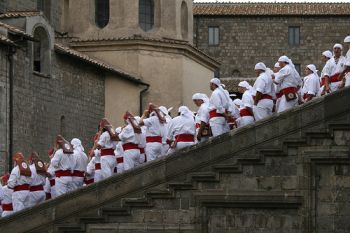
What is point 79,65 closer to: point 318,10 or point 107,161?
point 107,161

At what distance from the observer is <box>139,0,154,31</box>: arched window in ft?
143

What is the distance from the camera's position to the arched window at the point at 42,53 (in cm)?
3328

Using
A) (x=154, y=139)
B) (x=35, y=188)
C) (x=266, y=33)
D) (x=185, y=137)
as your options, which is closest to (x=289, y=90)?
(x=185, y=137)

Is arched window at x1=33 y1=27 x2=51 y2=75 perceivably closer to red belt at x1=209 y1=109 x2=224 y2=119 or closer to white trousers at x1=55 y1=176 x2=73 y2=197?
white trousers at x1=55 y1=176 x2=73 y2=197

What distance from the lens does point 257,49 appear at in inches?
2589

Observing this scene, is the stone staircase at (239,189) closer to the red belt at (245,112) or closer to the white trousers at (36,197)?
the red belt at (245,112)

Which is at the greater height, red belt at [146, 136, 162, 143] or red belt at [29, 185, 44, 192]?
red belt at [146, 136, 162, 143]

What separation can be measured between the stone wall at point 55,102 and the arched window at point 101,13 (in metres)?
4.33

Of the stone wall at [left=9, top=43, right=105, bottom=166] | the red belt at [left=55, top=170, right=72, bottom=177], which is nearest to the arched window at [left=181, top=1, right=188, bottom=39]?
the stone wall at [left=9, top=43, right=105, bottom=166]

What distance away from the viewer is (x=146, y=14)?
43812 mm

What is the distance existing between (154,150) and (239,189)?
2522 millimetres

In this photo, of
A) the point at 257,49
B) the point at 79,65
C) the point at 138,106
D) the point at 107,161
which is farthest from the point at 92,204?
the point at 257,49

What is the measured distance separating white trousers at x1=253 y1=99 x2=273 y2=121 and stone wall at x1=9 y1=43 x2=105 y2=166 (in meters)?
12.3

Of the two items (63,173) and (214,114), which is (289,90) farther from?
(63,173)
